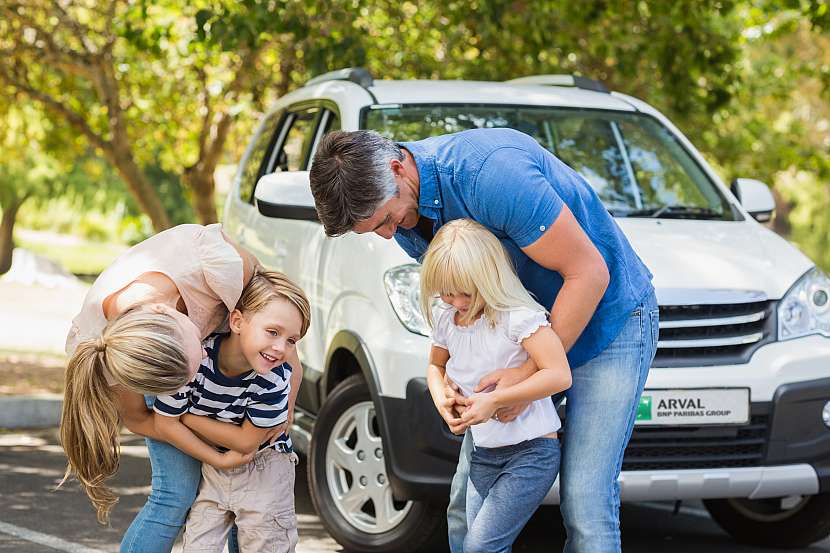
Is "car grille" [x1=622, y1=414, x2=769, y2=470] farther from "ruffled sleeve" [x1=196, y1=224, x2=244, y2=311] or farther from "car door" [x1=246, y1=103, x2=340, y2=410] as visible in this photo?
"ruffled sleeve" [x1=196, y1=224, x2=244, y2=311]

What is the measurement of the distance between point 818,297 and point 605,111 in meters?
1.50

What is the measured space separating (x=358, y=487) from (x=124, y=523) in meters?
1.19

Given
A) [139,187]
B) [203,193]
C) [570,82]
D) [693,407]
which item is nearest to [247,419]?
[693,407]

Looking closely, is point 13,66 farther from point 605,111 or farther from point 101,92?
point 605,111

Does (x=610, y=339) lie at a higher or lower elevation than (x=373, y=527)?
higher

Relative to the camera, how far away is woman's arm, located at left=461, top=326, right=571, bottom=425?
10.8 feet

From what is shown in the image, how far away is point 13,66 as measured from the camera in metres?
13.0

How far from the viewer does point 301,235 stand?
598 centimetres

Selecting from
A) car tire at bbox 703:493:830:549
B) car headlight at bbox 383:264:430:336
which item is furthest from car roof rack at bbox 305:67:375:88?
car tire at bbox 703:493:830:549

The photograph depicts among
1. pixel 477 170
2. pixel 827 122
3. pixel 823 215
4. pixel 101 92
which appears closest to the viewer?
pixel 477 170

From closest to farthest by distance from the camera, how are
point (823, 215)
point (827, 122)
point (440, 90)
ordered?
point (440, 90)
point (827, 122)
point (823, 215)

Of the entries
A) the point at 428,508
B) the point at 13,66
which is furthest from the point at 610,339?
the point at 13,66

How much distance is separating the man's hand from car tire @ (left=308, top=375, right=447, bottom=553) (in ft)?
5.48

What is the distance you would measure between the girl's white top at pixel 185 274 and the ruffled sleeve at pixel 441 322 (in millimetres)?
528
